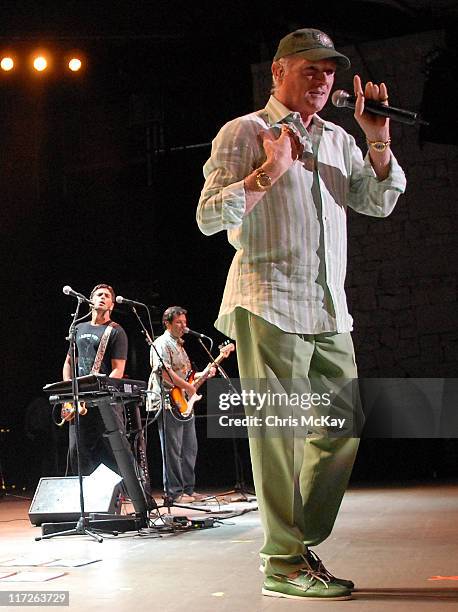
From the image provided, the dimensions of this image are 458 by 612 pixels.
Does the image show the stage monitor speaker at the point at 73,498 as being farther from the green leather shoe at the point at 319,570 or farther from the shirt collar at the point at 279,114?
the shirt collar at the point at 279,114

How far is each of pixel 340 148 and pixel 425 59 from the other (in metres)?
7.58

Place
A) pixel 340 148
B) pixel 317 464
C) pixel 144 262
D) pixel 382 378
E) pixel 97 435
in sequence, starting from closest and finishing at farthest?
pixel 317 464 < pixel 340 148 < pixel 97 435 < pixel 382 378 < pixel 144 262

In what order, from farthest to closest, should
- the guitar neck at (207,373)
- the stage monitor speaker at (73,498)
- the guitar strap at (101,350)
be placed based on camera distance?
the guitar neck at (207,373) < the guitar strap at (101,350) < the stage monitor speaker at (73,498)

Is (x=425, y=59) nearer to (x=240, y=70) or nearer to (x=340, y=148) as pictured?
(x=240, y=70)

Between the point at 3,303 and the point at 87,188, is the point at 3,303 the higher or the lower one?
the lower one

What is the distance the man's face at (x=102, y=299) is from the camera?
6.28m

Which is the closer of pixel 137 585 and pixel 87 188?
pixel 137 585

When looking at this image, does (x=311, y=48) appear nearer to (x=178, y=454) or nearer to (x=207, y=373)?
(x=178, y=454)

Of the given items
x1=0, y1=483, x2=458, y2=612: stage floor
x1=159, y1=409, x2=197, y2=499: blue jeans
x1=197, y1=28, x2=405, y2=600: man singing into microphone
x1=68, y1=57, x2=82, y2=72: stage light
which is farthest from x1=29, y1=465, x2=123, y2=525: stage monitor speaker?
x1=68, y1=57, x2=82, y2=72: stage light

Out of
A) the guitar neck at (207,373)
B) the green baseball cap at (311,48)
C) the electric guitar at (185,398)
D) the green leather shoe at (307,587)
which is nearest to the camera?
the green leather shoe at (307,587)

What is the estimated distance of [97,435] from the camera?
6301 millimetres

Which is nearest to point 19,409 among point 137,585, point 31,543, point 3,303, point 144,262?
point 3,303

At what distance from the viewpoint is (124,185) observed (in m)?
11.2

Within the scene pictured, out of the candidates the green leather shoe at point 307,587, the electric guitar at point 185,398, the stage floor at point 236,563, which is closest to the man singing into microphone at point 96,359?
the stage floor at point 236,563
